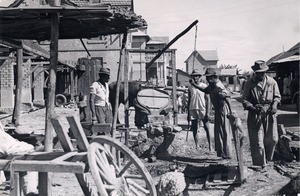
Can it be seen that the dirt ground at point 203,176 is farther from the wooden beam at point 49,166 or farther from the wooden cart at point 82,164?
the wooden beam at point 49,166

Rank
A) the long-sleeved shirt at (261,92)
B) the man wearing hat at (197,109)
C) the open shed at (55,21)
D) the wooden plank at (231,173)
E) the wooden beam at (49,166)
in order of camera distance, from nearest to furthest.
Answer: the wooden beam at (49,166) → the open shed at (55,21) → the wooden plank at (231,173) → the long-sleeved shirt at (261,92) → the man wearing hat at (197,109)

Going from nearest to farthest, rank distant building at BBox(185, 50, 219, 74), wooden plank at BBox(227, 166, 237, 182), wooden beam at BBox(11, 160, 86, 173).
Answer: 1. wooden beam at BBox(11, 160, 86, 173)
2. wooden plank at BBox(227, 166, 237, 182)
3. distant building at BBox(185, 50, 219, 74)

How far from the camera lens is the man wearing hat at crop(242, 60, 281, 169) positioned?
670cm

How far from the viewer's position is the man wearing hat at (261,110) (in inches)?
264

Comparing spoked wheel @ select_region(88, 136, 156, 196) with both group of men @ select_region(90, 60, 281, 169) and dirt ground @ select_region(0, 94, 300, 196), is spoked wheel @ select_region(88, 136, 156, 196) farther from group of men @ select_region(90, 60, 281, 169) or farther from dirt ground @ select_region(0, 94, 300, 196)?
group of men @ select_region(90, 60, 281, 169)

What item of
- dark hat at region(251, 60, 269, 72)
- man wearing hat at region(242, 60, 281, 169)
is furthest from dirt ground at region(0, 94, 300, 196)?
dark hat at region(251, 60, 269, 72)

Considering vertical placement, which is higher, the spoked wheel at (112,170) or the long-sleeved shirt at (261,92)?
Result: the long-sleeved shirt at (261,92)

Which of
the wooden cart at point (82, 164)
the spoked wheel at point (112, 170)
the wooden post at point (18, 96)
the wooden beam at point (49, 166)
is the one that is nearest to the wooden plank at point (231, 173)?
the spoked wheel at point (112, 170)

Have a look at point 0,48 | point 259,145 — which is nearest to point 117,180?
point 259,145

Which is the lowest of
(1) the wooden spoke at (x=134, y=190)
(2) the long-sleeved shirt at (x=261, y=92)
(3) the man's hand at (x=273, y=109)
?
(1) the wooden spoke at (x=134, y=190)

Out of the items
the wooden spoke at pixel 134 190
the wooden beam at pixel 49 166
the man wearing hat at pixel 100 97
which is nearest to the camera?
the wooden beam at pixel 49 166

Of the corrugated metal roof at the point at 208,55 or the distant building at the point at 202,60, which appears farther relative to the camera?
the corrugated metal roof at the point at 208,55

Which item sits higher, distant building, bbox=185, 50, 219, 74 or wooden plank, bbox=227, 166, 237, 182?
distant building, bbox=185, 50, 219, 74

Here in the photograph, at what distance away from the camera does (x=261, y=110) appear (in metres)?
6.72
